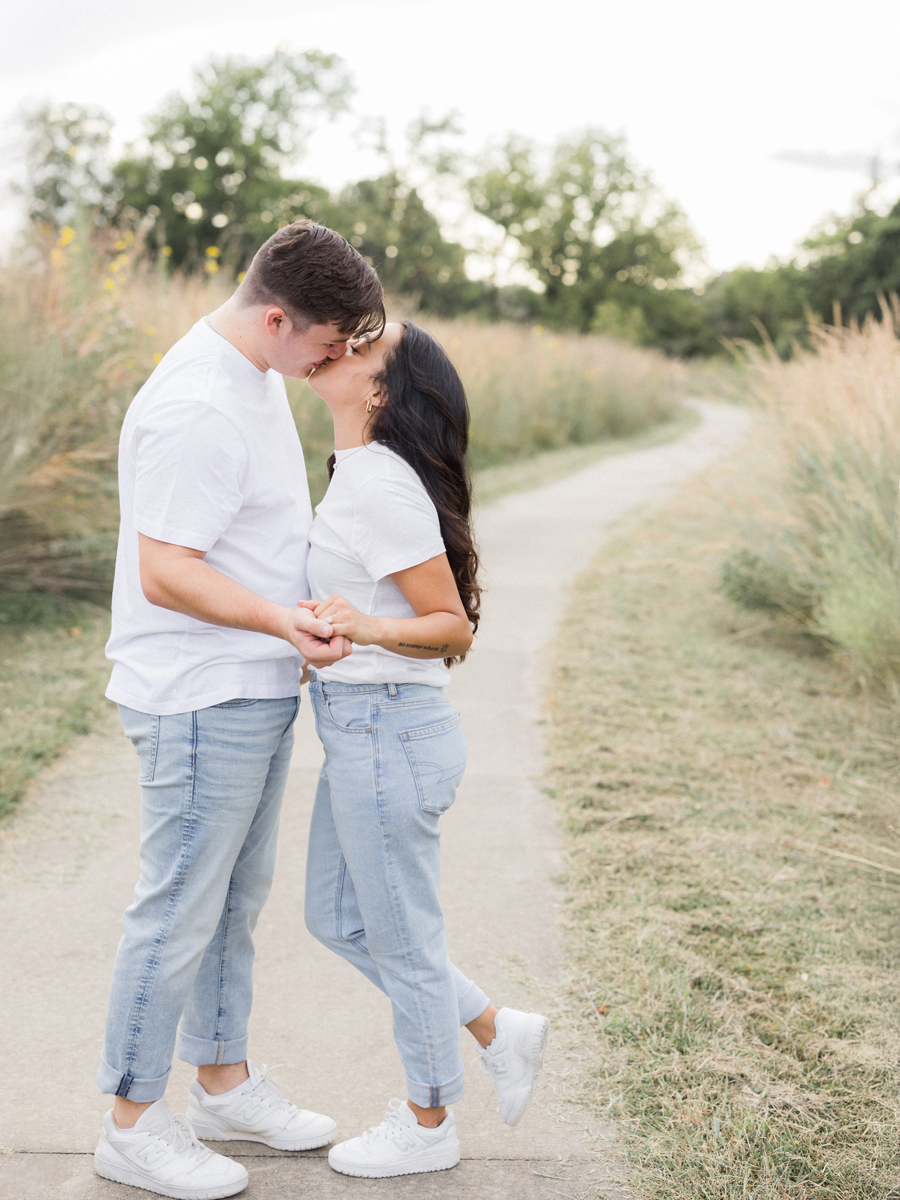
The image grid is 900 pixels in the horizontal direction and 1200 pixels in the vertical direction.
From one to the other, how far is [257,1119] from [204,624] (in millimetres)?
1129

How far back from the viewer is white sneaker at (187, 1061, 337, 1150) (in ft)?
7.31

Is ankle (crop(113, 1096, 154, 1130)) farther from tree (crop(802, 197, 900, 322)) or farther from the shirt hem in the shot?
tree (crop(802, 197, 900, 322))

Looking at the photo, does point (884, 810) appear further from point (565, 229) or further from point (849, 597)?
point (565, 229)

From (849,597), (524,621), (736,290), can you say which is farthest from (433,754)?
(736,290)

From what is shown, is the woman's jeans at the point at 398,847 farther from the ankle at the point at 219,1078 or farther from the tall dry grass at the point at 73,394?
the tall dry grass at the point at 73,394

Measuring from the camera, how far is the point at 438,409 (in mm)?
1983

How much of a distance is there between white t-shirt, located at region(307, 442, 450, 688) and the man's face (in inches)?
7.3

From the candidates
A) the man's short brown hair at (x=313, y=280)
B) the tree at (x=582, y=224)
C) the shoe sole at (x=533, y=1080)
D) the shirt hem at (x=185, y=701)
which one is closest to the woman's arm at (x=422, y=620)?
the shirt hem at (x=185, y=701)

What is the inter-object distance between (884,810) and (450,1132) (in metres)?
2.57

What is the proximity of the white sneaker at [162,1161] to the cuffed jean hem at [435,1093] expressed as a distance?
38 centimetres

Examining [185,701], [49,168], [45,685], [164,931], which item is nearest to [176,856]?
[164,931]

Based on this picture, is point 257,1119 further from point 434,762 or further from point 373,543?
point 373,543

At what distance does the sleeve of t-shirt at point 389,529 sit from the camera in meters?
1.90

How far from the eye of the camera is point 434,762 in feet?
6.49
